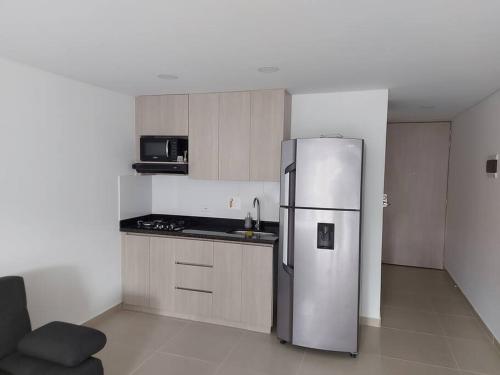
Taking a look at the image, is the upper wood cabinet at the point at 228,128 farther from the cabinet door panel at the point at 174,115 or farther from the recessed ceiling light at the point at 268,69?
the recessed ceiling light at the point at 268,69

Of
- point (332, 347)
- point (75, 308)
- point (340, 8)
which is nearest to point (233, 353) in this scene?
point (332, 347)

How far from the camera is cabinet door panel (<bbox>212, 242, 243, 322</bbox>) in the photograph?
347cm

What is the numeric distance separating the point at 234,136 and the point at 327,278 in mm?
1658

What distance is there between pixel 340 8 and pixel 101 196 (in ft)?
9.45

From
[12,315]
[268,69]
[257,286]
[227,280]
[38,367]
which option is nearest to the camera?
[38,367]

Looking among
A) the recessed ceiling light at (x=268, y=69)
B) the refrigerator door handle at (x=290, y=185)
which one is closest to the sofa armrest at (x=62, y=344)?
the refrigerator door handle at (x=290, y=185)

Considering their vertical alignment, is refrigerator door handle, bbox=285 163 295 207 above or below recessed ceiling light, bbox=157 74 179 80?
below

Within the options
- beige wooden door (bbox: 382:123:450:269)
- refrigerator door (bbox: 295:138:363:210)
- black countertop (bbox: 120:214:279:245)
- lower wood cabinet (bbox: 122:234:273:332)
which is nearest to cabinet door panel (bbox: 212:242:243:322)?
lower wood cabinet (bbox: 122:234:273:332)

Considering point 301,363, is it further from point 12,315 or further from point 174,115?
point 174,115

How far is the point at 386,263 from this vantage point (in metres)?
5.93

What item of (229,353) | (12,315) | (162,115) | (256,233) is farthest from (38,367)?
(162,115)

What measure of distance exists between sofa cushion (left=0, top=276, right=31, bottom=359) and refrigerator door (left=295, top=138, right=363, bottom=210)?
2.20 m

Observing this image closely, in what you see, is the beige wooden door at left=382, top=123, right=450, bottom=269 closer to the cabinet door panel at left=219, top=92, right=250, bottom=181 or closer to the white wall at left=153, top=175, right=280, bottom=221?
the white wall at left=153, top=175, right=280, bottom=221

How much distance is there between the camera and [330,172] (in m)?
2.94
